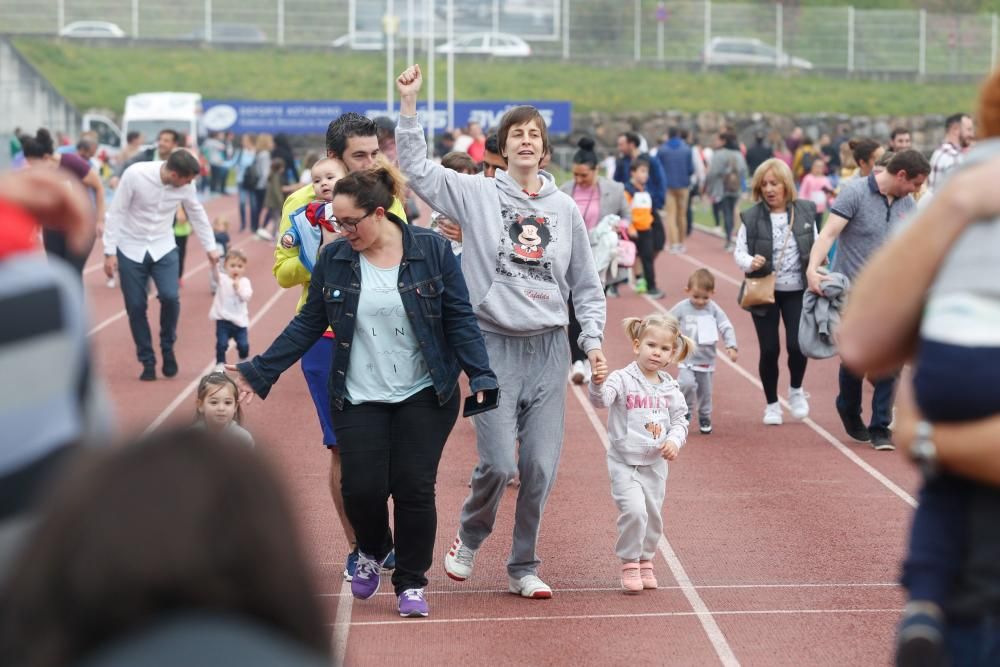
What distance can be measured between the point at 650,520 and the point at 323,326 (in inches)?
74.9

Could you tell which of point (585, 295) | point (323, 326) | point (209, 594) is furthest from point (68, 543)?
point (585, 295)

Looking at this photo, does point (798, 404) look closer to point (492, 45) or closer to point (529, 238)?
point (529, 238)

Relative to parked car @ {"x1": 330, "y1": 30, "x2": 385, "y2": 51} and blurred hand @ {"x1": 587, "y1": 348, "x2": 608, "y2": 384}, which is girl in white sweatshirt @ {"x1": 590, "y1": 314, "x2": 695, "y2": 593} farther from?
parked car @ {"x1": 330, "y1": 30, "x2": 385, "y2": 51}

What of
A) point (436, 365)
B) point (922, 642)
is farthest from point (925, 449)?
point (436, 365)

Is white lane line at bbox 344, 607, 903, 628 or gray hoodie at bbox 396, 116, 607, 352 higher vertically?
gray hoodie at bbox 396, 116, 607, 352

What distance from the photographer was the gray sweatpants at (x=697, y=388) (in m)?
11.6

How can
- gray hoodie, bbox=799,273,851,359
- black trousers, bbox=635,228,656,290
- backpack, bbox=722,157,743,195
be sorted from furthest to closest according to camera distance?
backpack, bbox=722,157,743,195 → black trousers, bbox=635,228,656,290 → gray hoodie, bbox=799,273,851,359

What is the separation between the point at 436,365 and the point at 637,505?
1.39 m

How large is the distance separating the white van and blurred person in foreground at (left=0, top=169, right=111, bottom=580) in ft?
128

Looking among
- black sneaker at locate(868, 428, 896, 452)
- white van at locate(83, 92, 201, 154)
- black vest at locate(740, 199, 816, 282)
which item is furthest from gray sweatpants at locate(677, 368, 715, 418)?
white van at locate(83, 92, 201, 154)

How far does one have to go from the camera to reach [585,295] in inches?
295

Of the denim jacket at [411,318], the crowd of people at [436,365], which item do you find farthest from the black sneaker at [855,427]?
the denim jacket at [411,318]

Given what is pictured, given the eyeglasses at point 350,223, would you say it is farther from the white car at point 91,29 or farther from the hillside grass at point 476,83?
the white car at point 91,29

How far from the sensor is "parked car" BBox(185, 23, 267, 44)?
192 feet
